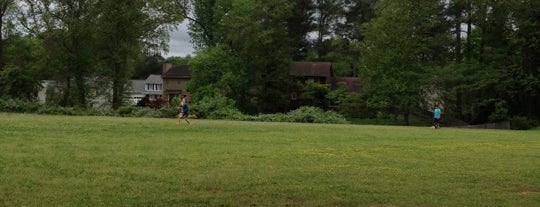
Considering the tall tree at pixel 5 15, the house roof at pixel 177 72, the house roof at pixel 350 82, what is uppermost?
the tall tree at pixel 5 15

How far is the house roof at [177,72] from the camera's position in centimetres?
9000

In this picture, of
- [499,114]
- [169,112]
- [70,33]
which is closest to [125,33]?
[70,33]

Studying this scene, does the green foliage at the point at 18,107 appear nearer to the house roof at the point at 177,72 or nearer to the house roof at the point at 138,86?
the house roof at the point at 177,72

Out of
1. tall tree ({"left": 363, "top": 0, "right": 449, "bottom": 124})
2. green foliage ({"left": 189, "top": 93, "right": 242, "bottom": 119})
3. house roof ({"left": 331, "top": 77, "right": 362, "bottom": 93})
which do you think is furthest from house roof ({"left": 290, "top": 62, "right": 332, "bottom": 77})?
green foliage ({"left": 189, "top": 93, "right": 242, "bottom": 119})

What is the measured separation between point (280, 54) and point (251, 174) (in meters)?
51.0

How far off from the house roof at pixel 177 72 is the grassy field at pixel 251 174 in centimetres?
7171

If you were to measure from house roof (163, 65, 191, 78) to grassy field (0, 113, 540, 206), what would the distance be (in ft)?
235

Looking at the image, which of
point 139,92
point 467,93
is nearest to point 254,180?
point 467,93

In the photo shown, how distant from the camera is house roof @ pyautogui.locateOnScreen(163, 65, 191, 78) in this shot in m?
90.0

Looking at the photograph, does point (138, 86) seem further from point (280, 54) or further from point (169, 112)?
point (169, 112)

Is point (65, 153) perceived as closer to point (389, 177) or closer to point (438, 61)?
point (389, 177)

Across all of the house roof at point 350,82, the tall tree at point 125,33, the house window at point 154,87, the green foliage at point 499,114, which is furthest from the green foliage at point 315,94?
the house window at point 154,87

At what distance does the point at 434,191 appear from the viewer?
375 inches

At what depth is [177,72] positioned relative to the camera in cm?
9075
